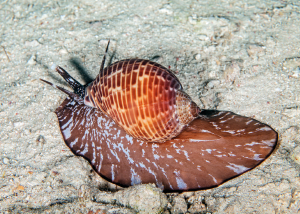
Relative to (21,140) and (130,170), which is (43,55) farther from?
(130,170)

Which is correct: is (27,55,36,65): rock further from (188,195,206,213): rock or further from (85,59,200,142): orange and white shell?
(188,195,206,213): rock

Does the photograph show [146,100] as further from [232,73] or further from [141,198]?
[232,73]

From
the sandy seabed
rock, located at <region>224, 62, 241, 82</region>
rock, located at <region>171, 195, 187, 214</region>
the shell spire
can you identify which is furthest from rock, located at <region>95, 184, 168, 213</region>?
rock, located at <region>224, 62, 241, 82</region>

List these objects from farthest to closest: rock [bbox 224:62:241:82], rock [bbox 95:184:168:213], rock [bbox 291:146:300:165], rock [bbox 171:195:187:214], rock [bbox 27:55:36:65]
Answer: rock [bbox 27:55:36:65]
rock [bbox 224:62:241:82]
rock [bbox 291:146:300:165]
rock [bbox 171:195:187:214]
rock [bbox 95:184:168:213]

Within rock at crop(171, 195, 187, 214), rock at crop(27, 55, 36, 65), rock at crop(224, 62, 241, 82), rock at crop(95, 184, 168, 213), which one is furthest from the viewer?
rock at crop(27, 55, 36, 65)

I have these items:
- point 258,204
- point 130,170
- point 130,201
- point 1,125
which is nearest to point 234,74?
point 258,204

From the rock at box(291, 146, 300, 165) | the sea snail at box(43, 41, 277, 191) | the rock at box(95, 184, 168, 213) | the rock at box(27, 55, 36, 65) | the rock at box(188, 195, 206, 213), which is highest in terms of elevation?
the rock at box(27, 55, 36, 65)

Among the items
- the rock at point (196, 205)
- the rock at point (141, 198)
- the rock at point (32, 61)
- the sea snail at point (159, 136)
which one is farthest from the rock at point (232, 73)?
the rock at point (32, 61)
